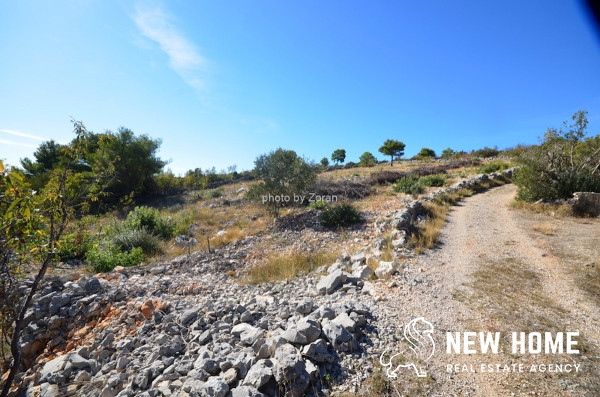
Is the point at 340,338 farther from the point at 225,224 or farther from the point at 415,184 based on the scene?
the point at 415,184

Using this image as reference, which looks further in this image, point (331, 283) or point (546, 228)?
point (546, 228)

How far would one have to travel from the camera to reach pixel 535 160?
10492 millimetres

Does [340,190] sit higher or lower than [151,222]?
higher

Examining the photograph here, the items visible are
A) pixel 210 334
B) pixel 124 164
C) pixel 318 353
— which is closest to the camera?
pixel 318 353

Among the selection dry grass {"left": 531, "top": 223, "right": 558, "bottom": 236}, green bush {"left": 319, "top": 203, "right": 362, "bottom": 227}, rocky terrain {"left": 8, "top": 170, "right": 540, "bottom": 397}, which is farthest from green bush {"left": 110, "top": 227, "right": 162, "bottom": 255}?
dry grass {"left": 531, "top": 223, "right": 558, "bottom": 236}

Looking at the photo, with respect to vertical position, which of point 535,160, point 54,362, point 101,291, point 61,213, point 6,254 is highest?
point 535,160

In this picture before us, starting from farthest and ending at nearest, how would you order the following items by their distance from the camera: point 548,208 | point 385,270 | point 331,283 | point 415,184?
point 415,184
point 548,208
point 385,270
point 331,283

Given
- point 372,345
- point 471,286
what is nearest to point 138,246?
point 372,345

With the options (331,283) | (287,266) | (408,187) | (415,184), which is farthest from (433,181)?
(331,283)

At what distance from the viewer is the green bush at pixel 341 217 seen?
379 inches

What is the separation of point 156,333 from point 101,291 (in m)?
2.22

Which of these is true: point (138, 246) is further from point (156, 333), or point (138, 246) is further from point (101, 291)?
point (156, 333)

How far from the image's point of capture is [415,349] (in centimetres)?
309

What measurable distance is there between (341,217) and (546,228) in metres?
6.20
